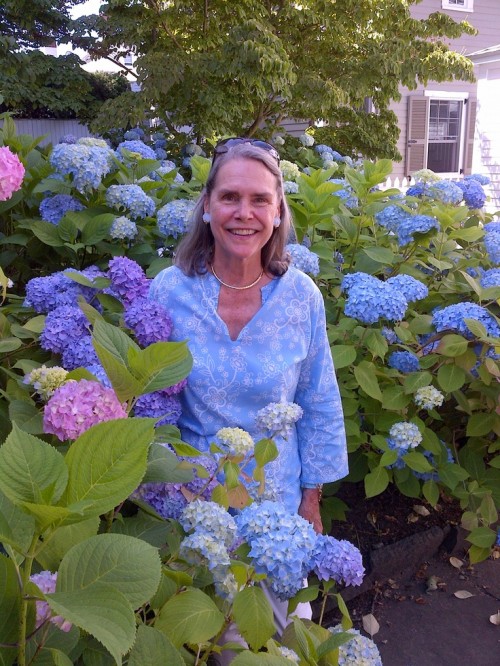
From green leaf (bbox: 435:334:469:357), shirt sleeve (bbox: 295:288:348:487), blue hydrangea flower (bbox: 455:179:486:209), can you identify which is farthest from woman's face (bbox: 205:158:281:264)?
blue hydrangea flower (bbox: 455:179:486:209)

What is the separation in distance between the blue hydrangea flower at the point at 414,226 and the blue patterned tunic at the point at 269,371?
692 mm

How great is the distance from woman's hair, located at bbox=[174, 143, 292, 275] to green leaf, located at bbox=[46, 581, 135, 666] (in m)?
1.56

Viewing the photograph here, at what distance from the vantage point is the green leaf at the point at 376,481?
244cm

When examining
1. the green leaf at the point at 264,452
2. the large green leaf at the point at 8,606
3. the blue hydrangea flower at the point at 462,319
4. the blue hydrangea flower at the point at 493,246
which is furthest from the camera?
the blue hydrangea flower at the point at 493,246

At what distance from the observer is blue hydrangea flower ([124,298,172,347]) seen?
1676 millimetres

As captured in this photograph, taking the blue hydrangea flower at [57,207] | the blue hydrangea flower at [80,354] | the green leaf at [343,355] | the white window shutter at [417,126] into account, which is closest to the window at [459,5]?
the white window shutter at [417,126]

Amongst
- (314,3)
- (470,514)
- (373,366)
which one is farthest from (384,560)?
(314,3)

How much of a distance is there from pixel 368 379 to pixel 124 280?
924 millimetres

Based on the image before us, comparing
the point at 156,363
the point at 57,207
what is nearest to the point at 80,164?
the point at 57,207

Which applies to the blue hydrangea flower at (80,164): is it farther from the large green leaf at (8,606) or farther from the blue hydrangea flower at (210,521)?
the large green leaf at (8,606)

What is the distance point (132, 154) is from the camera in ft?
10.0

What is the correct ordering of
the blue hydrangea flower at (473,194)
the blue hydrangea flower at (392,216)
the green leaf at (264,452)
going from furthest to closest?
the blue hydrangea flower at (473,194) → the blue hydrangea flower at (392,216) → the green leaf at (264,452)

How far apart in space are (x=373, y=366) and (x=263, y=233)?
0.65 m

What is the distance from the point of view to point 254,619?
2.79 ft
